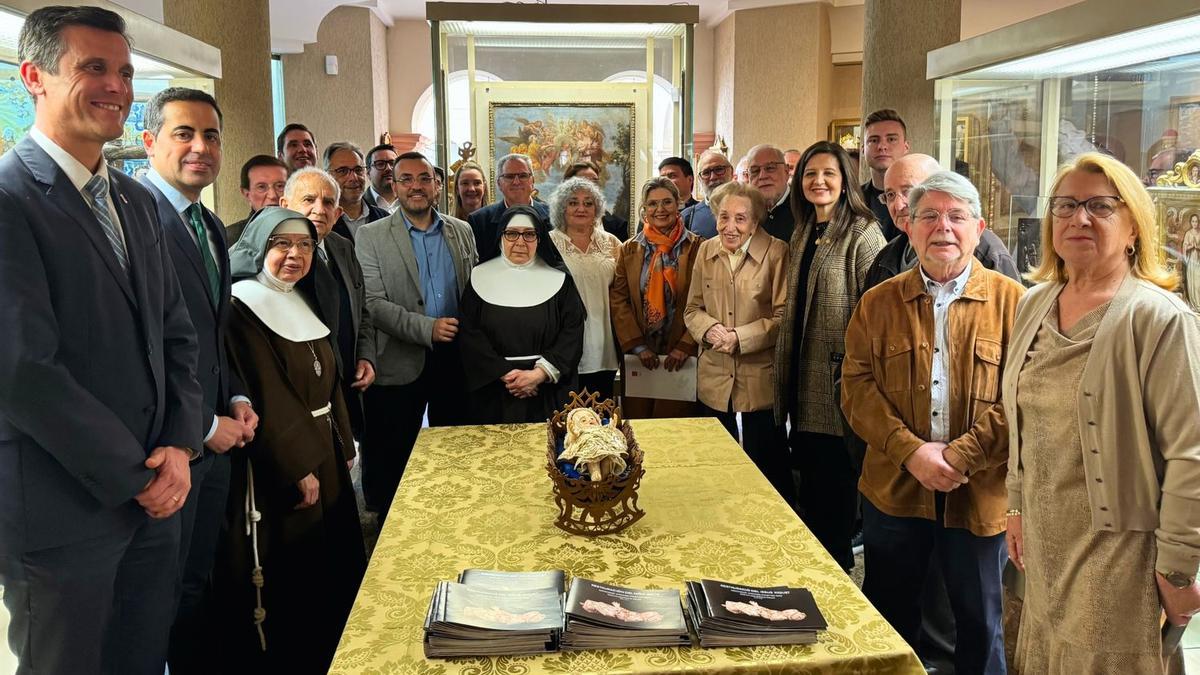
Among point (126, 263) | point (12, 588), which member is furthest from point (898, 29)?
point (12, 588)

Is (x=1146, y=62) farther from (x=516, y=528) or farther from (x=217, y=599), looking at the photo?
(x=217, y=599)

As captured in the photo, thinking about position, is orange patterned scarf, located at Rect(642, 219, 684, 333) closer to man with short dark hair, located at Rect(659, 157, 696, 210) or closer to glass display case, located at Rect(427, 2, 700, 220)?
man with short dark hair, located at Rect(659, 157, 696, 210)

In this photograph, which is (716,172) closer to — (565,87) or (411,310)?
(565,87)

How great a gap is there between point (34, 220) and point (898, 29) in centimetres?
428

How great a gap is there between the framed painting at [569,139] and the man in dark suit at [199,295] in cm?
346

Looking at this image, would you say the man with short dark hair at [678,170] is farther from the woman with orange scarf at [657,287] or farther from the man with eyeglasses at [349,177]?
the man with eyeglasses at [349,177]

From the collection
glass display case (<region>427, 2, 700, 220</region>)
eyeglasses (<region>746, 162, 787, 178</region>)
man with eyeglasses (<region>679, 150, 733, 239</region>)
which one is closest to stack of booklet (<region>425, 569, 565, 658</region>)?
eyeglasses (<region>746, 162, 787, 178</region>)

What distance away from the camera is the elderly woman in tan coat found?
150 inches

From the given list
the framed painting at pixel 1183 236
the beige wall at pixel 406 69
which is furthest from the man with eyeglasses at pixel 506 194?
the beige wall at pixel 406 69

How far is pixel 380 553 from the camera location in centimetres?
215

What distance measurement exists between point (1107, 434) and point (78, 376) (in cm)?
229

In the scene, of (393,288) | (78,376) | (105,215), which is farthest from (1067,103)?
(78,376)

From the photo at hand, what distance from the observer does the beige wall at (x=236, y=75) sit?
4.29 meters

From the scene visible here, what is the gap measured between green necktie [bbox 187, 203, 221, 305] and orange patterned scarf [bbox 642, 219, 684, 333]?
208 centimetres
